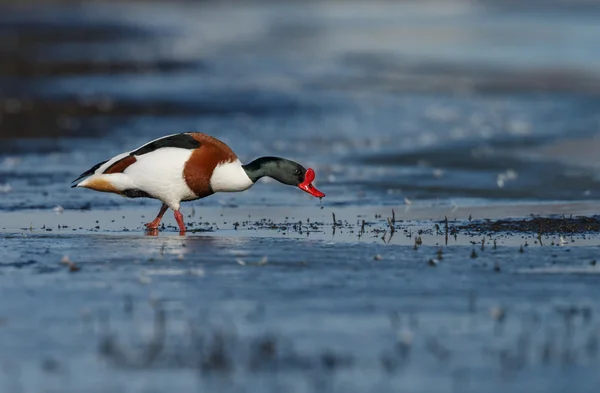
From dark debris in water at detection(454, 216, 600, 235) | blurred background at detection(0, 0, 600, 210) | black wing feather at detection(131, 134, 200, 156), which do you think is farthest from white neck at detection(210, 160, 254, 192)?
blurred background at detection(0, 0, 600, 210)

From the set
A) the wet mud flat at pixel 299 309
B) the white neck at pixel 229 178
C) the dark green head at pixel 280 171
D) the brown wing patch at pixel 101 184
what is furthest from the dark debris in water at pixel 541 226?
the brown wing patch at pixel 101 184

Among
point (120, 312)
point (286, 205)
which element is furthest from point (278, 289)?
point (286, 205)

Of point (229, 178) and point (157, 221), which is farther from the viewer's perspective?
point (157, 221)

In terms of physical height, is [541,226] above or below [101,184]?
below

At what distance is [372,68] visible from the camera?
3312cm

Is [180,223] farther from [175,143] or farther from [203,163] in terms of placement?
[175,143]

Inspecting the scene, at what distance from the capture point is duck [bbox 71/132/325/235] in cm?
1163

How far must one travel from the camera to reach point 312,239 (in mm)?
11648

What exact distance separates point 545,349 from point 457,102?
18.6 metres

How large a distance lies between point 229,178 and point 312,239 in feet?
3.19

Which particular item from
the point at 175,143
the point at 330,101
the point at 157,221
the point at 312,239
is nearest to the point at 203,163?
the point at 175,143

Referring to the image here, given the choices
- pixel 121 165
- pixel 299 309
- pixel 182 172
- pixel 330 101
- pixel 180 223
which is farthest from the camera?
pixel 330 101

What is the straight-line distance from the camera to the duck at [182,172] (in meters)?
11.6

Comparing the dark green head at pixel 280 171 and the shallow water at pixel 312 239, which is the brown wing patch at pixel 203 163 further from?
the shallow water at pixel 312 239
